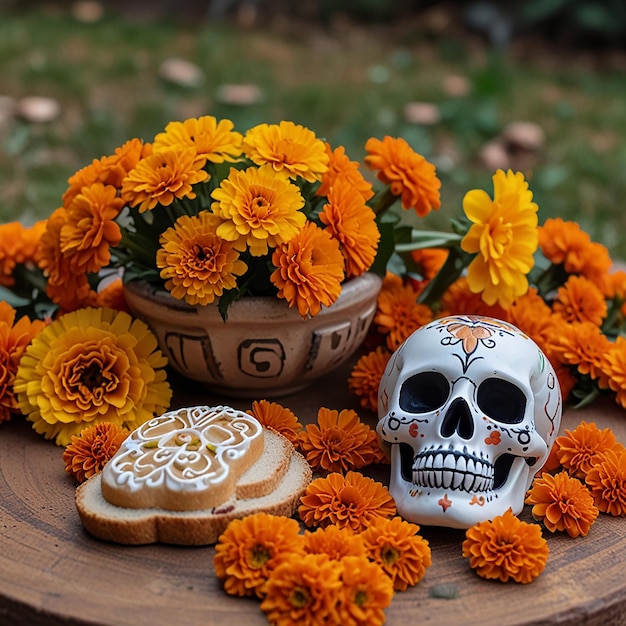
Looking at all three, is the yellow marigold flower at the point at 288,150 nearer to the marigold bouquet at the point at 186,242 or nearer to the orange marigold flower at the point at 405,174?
the marigold bouquet at the point at 186,242

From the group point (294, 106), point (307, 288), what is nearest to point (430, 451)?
point (307, 288)

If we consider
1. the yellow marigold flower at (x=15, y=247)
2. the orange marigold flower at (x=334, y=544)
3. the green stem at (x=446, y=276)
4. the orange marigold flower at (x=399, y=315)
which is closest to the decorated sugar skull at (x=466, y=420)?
the orange marigold flower at (x=334, y=544)

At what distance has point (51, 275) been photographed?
1.70m

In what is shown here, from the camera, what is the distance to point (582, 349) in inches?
70.7

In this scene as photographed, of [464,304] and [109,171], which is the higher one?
[109,171]

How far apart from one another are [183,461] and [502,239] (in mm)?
689

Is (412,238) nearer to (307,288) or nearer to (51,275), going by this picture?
(307,288)

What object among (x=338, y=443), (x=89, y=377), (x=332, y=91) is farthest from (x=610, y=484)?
(x=332, y=91)

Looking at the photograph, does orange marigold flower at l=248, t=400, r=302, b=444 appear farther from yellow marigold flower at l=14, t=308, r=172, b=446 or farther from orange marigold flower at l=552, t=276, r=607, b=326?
orange marigold flower at l=552, t=276, r=607, b=326

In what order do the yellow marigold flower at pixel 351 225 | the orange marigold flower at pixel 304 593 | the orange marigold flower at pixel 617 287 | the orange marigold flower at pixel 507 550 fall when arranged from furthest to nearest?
the orange marigold flower at pixel 617 287 < the yellow marigold flower at pixel 351 225 < the orange marigold flower at pixel 507 550 < the orange marigold flower at pixel 304 593

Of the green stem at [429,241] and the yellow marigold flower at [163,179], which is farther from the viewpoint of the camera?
the green stem at [429,241]

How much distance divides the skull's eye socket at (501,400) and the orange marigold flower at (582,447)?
0.16 meters

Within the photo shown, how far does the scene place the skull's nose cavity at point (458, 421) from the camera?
4.67 ft

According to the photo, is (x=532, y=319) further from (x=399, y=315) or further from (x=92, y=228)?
(x=92, y=228)
